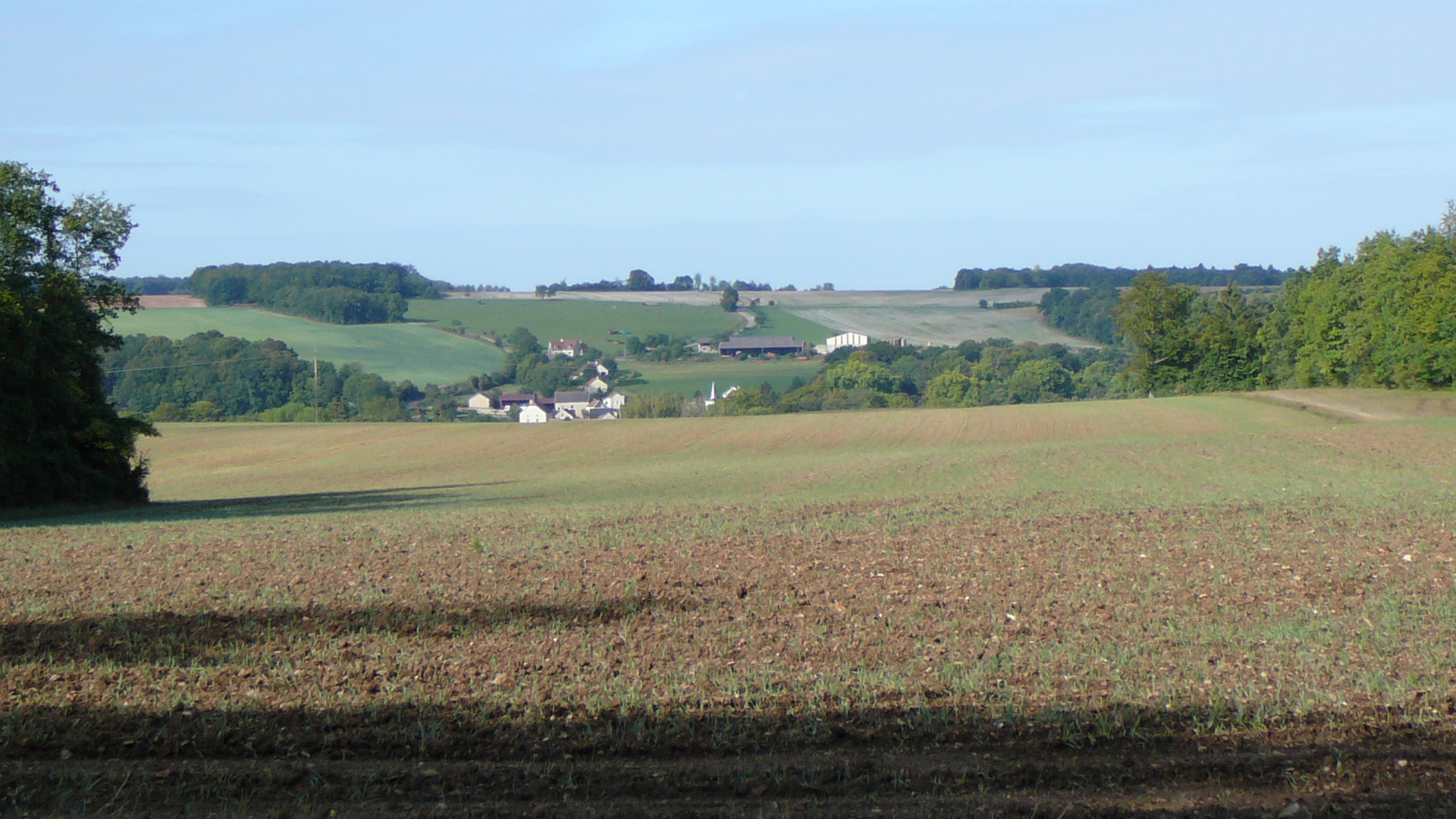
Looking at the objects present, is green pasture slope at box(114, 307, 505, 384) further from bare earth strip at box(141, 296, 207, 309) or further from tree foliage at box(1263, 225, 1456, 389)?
tree foliage at box(1263, 225, 1456, 389)

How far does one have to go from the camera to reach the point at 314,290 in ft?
440

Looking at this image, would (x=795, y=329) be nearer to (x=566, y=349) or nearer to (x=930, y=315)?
(x=930, y=315)

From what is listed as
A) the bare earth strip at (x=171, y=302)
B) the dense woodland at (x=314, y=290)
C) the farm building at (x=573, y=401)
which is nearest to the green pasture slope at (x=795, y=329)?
the farm building at (x=573, y=401)

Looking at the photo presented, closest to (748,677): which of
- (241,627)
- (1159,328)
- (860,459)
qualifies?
(241,627)

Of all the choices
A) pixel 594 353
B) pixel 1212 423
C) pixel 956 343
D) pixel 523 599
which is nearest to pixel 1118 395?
pixel 956 343

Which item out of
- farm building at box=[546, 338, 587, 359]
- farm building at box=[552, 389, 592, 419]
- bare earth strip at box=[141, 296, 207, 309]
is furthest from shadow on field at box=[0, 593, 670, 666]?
bare earth strip at box=[141, 296, 207, 309]

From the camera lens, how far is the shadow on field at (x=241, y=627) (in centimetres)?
959

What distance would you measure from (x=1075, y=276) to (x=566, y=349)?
293ft

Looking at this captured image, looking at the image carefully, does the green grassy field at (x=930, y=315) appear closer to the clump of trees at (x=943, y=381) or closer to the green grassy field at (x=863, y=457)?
the clump of trees at (x=943, y=381)

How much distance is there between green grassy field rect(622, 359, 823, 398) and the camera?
356ft

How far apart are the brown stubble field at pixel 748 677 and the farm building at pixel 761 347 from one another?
383ft

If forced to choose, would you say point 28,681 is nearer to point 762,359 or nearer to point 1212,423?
point 1212,423

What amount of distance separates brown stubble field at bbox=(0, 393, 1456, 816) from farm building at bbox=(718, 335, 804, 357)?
11672 cm

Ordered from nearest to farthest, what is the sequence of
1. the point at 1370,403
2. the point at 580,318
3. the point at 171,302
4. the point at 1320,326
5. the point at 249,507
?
the point at 249,507, the point at 1370,403, the point at 1320,326, the point at 171,302, the point at 580,318
